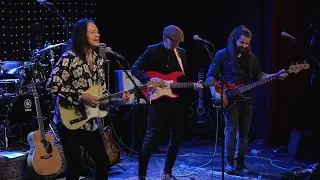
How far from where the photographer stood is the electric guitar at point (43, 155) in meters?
5.93


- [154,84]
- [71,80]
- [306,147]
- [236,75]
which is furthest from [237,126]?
[71,80]

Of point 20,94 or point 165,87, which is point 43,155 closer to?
point 20,94

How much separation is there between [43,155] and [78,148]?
7.18ft

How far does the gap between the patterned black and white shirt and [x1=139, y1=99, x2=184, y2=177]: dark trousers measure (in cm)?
126

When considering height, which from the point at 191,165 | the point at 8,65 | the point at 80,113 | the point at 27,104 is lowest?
the point at 191,165

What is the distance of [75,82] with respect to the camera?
4.09 metres

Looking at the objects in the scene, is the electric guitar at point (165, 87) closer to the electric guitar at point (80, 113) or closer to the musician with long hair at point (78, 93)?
the electric guitar at point (80, 113)

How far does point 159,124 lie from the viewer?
17.4 feet

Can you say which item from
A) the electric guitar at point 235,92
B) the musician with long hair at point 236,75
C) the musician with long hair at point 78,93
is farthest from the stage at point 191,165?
the musician with long hair at point 78,93

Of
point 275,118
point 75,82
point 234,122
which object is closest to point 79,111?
point 75,82

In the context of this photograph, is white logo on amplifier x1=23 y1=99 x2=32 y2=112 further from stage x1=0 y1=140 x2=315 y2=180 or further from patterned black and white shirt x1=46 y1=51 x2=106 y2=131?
patterned black and white shirt x1=46 y1=51 x2=106 y2=131

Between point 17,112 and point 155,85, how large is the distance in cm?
323

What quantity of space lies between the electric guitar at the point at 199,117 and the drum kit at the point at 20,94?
327cm

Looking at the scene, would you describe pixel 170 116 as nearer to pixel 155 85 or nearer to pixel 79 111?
pixel 155 85
